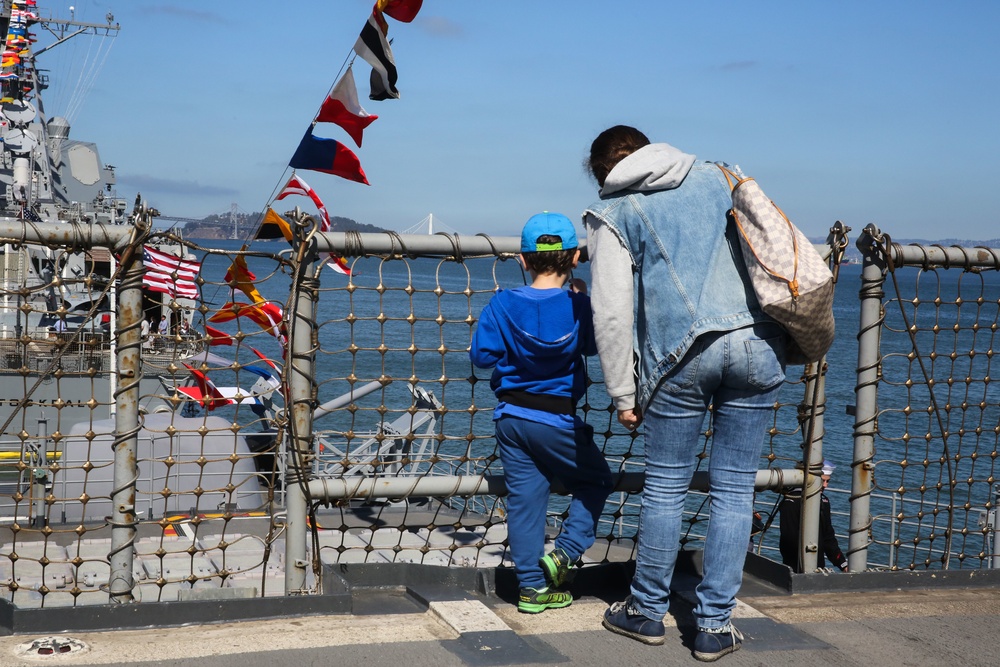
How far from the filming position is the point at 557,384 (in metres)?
3.71

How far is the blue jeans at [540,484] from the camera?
371 centimetres

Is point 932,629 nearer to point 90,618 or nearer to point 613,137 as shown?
point 613,137

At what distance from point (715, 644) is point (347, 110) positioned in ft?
13.4

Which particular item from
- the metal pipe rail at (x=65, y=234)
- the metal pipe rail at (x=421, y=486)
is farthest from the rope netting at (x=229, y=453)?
the metal pipe rail at (x=65, y=234)

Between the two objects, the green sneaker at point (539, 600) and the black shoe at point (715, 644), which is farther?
the green sneaker at point (539, 600)

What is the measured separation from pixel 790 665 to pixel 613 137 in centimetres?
192

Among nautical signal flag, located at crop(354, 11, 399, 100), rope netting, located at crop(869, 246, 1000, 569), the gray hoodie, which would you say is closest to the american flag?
the gray hoodie

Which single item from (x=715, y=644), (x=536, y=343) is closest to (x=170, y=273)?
(x=536, y=343)

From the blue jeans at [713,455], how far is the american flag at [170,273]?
6.10 ft

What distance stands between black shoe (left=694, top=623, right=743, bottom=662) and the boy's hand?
764 millimetres

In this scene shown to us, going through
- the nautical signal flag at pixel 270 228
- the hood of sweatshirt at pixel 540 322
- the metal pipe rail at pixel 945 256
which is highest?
the nautical signal flag at pixel 270 228

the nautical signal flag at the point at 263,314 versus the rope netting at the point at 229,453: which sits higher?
the nautical signal flag at the point at 263,314

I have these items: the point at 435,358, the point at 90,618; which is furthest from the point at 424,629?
the point at 435,358

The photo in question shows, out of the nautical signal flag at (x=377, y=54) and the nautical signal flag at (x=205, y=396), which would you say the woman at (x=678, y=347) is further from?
the nautical signal flag at (x=377, y=54)
